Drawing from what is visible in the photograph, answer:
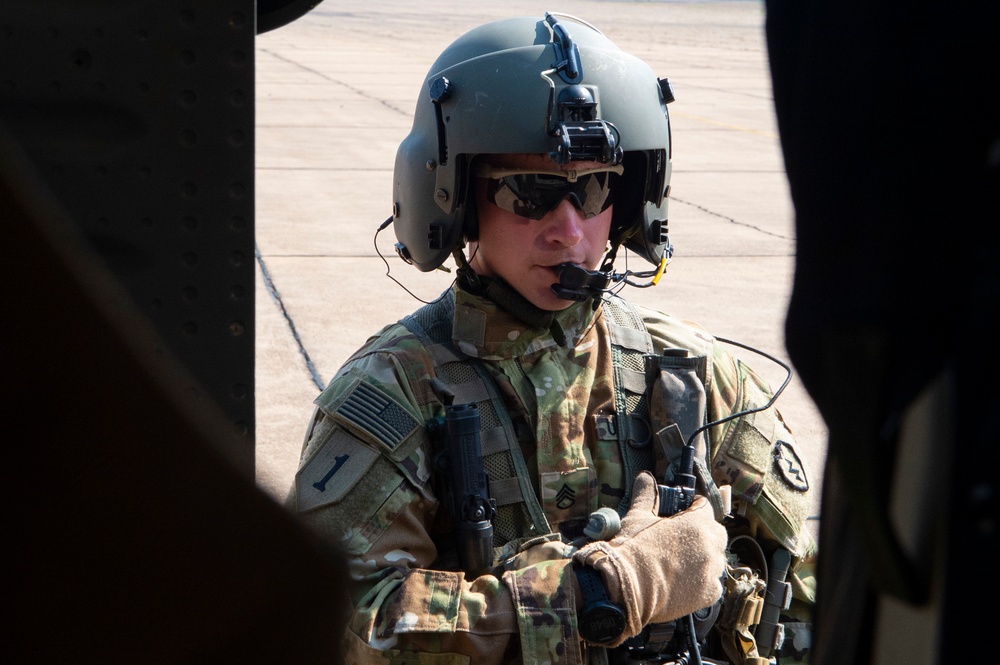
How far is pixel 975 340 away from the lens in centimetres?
69

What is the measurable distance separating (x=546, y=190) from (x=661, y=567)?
0.78 meters

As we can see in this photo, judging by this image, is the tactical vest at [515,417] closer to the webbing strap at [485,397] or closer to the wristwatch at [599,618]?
the webbing strap at [485,397]

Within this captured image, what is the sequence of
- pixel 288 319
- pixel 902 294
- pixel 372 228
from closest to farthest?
pixel 902 294 < pixel 288 319 < pixel 372 228

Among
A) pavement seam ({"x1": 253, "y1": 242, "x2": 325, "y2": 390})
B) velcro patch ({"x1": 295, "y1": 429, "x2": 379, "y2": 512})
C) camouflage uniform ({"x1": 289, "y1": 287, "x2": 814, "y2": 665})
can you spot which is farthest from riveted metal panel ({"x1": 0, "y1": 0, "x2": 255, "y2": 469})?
pavement seam ({"x1": 253, "y1": 242, "x2": 325, "y2": 390})

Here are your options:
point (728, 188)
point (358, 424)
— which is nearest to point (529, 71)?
point (358, 424)

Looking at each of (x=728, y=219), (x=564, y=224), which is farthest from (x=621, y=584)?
(x=728, y=219)

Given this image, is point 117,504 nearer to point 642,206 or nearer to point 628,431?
point 628,431

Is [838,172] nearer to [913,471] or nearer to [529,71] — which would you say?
[913,471]

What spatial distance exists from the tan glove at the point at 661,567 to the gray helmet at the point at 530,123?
2.34 feet

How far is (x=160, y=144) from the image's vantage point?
62.4 inches

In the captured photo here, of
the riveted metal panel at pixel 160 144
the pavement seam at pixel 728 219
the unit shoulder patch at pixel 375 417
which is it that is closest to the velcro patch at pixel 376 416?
the unit shoulder patch at pixel 375 417

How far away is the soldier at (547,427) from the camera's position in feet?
7.11

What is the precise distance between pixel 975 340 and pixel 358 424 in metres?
1.71

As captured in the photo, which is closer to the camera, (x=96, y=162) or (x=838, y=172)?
(x=838, y=172)
